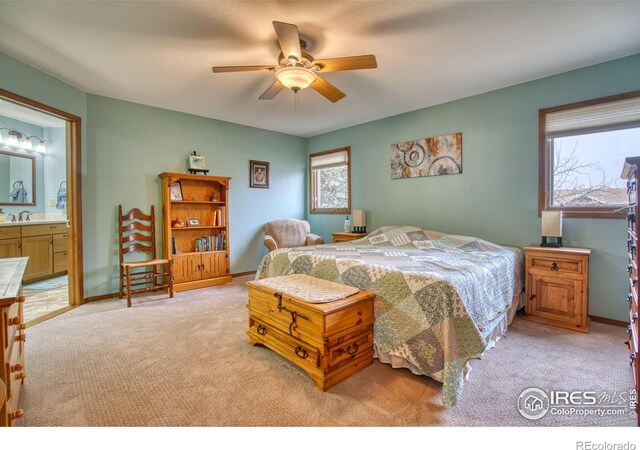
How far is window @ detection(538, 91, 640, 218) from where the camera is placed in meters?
2.79

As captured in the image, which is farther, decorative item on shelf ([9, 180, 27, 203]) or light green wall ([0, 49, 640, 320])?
decorative item on shelf ([9, 180, 27, 203])

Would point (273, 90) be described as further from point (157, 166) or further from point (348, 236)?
point (348, 236)

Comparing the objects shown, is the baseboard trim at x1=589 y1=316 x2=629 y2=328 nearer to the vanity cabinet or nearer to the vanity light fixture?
the vanity cabinet

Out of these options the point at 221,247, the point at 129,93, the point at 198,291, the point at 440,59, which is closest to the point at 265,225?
the point at 221,247

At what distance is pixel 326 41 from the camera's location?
242 centimetres

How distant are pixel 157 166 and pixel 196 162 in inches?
20.3

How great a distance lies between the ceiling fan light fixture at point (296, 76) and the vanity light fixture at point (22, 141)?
500cm

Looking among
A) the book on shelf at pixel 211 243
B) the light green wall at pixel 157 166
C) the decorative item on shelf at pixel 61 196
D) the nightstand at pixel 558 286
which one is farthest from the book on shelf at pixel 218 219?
the nightstand at pixel 558 286

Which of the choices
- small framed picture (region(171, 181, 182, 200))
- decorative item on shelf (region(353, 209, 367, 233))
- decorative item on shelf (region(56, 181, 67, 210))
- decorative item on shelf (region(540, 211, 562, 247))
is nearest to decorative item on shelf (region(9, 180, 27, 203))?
decorative item on shelf (region(56, 181, 67, 210))

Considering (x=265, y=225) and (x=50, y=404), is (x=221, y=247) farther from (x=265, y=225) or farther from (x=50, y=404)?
(x=50, y=404)

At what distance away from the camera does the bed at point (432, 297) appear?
1761 mm

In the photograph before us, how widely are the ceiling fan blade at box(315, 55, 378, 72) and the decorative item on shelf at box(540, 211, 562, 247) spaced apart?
7.42 feet

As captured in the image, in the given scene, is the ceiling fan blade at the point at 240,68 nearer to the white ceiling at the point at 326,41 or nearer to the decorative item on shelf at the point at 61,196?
the white ceiling at the point at 326,41

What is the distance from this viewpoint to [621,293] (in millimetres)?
2799
